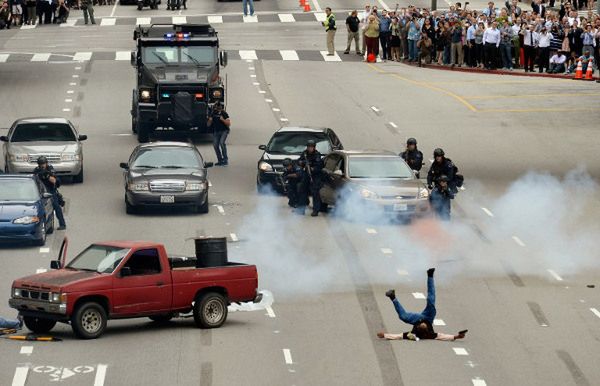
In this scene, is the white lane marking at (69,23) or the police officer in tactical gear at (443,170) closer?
the police officer in tactical gear at (443,170)

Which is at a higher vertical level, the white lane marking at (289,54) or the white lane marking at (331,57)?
the white lane marking at (289,54)

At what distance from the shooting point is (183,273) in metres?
24.3

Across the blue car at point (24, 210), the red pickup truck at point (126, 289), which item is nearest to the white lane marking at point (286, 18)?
the blue car at point (24, 210)

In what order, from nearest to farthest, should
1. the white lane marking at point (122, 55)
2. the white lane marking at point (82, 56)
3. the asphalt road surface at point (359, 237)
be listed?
the asphalt road surface at point (359, 237)
the white lane marking at point (82, 56)
the white lane marking at point (122, 55)

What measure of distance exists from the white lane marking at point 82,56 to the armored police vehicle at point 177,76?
19348mm

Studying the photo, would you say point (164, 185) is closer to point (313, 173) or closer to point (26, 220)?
point (313, 173)

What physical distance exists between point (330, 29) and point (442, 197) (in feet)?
99.3

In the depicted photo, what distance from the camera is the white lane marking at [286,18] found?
76.7m

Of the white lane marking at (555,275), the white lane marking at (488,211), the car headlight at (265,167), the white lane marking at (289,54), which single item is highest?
the car headlight at (265,167)

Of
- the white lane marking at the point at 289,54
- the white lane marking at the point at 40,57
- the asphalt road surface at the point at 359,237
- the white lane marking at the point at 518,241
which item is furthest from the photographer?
the white lane marking at the point at 289,54

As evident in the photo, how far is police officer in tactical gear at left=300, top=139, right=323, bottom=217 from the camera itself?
117 feet

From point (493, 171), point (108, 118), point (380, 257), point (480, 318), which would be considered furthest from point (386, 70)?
point (480, 318)

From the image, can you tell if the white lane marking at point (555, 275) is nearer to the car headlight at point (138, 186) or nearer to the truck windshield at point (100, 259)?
the truck windshield at point (100, 259)

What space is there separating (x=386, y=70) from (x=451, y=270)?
32.8 m
